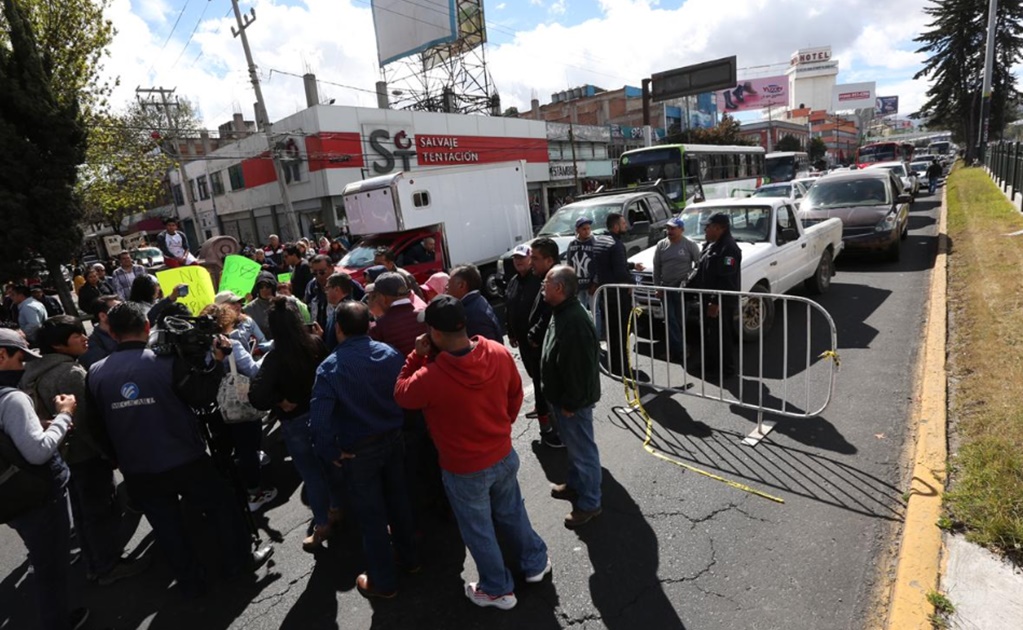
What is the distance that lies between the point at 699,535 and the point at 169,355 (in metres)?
3.43

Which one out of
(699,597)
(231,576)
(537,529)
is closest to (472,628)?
(537,529)

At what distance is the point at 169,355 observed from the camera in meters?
3.10

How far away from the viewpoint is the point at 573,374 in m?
3.27

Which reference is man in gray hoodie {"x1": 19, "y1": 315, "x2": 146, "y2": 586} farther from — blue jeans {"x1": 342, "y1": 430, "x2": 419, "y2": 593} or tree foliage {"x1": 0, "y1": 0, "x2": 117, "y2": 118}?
tree foliage {"x1": 0, "y1": 0, "x2": 117, "y2": 118}

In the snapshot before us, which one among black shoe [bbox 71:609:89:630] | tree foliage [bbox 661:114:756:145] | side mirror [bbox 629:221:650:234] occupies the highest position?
tree foliage [bbox 661:114:756:145]

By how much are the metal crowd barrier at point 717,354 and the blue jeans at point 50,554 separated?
4396 mm

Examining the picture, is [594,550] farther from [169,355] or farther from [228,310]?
[228,310]

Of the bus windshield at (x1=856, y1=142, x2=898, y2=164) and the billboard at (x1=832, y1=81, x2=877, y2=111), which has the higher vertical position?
the billboard at (x1=832, y1=81, x2=877, y2=111)

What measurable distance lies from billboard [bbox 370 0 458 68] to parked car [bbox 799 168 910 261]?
87.3 feet

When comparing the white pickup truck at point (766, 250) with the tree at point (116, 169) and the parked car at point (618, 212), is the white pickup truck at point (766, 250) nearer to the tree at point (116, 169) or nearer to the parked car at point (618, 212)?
the parked car at point (618, 212)

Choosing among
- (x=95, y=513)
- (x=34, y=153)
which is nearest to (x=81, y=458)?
(x=95, y=513)

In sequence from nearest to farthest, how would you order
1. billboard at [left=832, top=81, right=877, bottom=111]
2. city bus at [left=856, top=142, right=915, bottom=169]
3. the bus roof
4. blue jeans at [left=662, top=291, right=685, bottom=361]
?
blue jeans at [left=662, top=291, right=685, bottom=361] → the bus roof → city bus at [left=856, top=142, right=915, bottom=169] → billboard at [left=832, top=81, right=877, bottom=111]

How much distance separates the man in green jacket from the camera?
10.8 ft

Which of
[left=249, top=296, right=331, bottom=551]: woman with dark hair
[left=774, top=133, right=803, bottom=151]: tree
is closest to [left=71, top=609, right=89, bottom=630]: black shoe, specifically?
[left=249, top=296, right=331, bottom=551]: woman with dark hair
